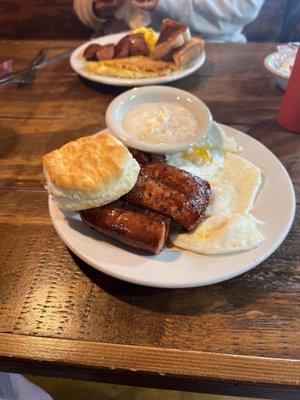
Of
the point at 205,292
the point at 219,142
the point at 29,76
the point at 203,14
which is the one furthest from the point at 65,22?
the point at 205,292

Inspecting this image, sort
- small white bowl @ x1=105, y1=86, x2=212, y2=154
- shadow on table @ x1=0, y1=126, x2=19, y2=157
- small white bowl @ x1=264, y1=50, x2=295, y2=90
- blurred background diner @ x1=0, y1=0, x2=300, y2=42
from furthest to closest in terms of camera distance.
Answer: blurred background diner @ x1=0, y1=0, x2=300, y2=42 → small white bowl @ x1=264, y1=50, x2=295, y2=90 → shadow on table @ x1=0, y1=126, x2=19, y2=157 → small white bowl @ x1=105, y1=86, x2=212, y2=154

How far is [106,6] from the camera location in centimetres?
246

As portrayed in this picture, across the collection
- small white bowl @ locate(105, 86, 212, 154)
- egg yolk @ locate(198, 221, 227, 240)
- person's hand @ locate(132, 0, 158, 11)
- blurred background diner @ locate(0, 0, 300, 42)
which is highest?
person's hand @ locate(132, 0, 158, 11)

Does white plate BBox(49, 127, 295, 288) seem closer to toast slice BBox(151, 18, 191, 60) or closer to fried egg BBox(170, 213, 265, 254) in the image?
fried egg BBox(170, 213, 265, 254)

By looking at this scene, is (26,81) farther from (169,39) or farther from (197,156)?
(197,156)

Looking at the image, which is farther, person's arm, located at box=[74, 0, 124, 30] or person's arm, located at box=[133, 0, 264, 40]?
person's arm, located at box=[74, 0, 124, 30]

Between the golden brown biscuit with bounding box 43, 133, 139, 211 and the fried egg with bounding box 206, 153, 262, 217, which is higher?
the golden brown biscuit with bounding box 43, 133, 139, 211

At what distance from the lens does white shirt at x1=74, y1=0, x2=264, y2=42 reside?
7.65ft

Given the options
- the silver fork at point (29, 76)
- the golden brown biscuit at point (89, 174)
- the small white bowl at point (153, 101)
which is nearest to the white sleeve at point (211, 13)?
the silver fork at point (29, 76)

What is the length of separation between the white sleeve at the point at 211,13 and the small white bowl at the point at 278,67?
73 cm

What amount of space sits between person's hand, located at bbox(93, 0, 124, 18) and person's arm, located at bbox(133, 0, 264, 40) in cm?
17

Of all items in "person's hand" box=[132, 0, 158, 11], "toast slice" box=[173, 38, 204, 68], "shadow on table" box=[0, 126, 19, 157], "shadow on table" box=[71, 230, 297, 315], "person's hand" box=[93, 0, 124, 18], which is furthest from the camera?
"person's hand" box=[93, 0, 124, 18]

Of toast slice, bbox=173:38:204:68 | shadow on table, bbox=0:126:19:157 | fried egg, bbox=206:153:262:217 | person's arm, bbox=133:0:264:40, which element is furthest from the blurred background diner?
fried egg, bbox=206:153:262:217

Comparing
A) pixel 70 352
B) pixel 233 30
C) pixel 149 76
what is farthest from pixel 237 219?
pixel 233 30
